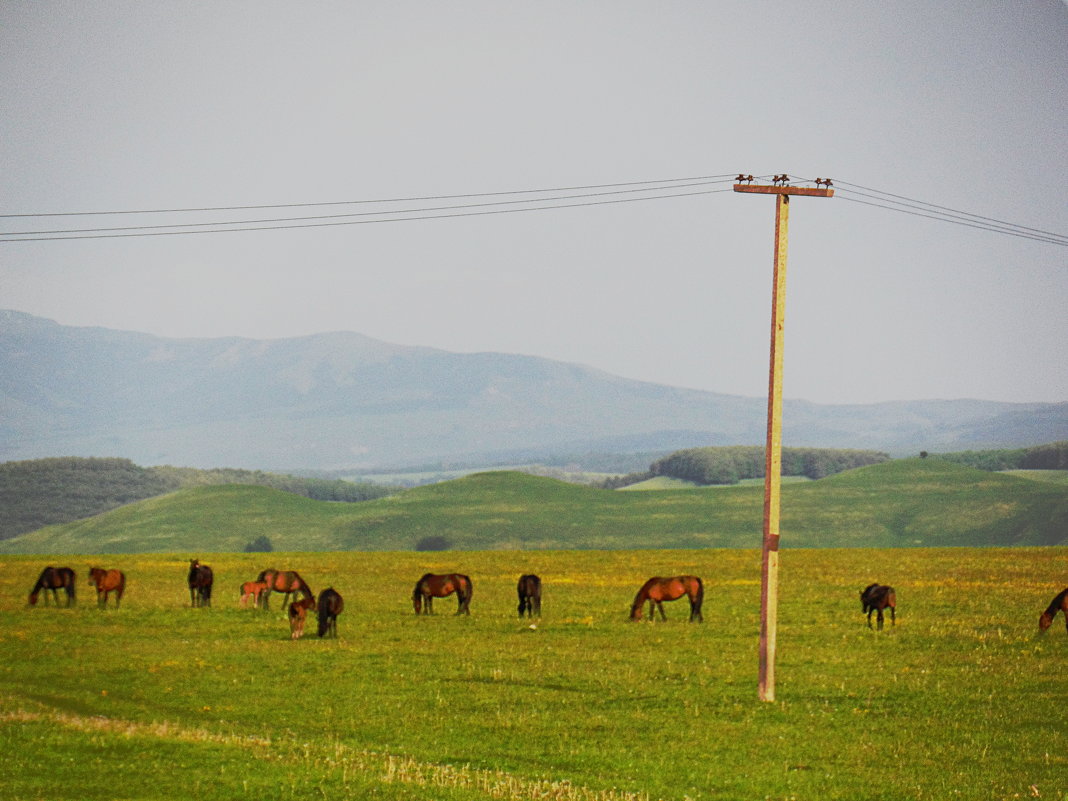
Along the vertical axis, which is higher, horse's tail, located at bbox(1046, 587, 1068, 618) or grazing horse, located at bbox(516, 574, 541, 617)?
horse's tail, located at bbox(1046, 587, 1068, 618)

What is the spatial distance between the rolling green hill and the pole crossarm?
417 feet

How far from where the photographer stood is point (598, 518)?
590ft

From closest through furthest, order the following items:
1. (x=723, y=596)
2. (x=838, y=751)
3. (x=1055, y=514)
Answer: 1. (x=838, y=751)
2. (x=723, y=596)
3. (x=1055, y=514)

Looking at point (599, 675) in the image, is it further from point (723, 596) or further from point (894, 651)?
point (723, 596)

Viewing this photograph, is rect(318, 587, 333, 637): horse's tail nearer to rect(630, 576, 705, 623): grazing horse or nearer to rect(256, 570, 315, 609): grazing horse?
rect(256, 570, 315, 609): grazing horse

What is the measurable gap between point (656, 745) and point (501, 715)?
4.01 meters

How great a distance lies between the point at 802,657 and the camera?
112ft

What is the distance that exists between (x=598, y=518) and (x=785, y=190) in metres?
152

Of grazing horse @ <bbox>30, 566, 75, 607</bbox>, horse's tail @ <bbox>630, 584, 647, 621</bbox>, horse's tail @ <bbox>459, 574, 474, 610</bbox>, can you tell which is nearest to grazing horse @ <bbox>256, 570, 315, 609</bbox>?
horse's tail @ <bbox>459, 574, 474, 610</bbox>

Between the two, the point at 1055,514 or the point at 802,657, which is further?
the point at 1055,514

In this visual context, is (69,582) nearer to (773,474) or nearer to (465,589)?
(465,589)

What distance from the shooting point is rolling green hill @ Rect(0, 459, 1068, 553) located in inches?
6309

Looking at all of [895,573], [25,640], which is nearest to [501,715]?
[25,640]

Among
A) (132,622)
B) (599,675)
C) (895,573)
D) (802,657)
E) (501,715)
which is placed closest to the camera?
(501,715)
